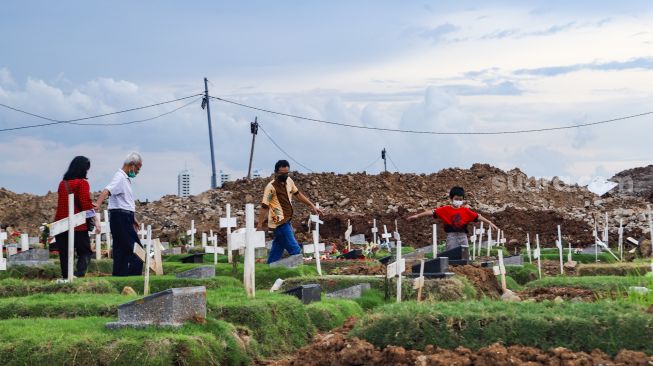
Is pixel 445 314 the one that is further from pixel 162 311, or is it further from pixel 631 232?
pixel 631 232

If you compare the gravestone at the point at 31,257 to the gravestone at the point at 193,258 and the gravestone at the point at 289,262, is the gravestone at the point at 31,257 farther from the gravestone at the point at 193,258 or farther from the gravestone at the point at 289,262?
the gravestone at the point at 289,262

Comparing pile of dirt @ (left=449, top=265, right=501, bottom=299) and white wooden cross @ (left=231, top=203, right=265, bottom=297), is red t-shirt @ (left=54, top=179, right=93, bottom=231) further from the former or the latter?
pile of dirt @ (left=449, top=265, right=501, bottom=299)

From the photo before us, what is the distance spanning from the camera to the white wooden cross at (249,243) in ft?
38.2

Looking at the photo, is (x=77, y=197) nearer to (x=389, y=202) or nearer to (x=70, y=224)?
(x=70, y=224)

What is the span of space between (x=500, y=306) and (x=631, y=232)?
3064cm

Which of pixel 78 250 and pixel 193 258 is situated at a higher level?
pixel 78 250

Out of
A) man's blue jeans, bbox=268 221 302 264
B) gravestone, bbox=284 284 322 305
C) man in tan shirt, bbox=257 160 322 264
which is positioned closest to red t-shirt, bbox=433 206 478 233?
man in tan shirt, bbox=257 160 322 264

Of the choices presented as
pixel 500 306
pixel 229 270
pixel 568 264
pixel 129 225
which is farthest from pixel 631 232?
pixel 500 306

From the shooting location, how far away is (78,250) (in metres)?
15.3

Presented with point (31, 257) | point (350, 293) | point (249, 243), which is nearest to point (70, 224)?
point (249, 243)

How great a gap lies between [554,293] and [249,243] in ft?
16.9

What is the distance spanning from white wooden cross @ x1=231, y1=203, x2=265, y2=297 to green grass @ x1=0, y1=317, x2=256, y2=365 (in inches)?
80.1

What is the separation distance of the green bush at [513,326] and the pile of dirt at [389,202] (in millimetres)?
31928

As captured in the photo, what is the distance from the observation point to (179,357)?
8.90 meters
